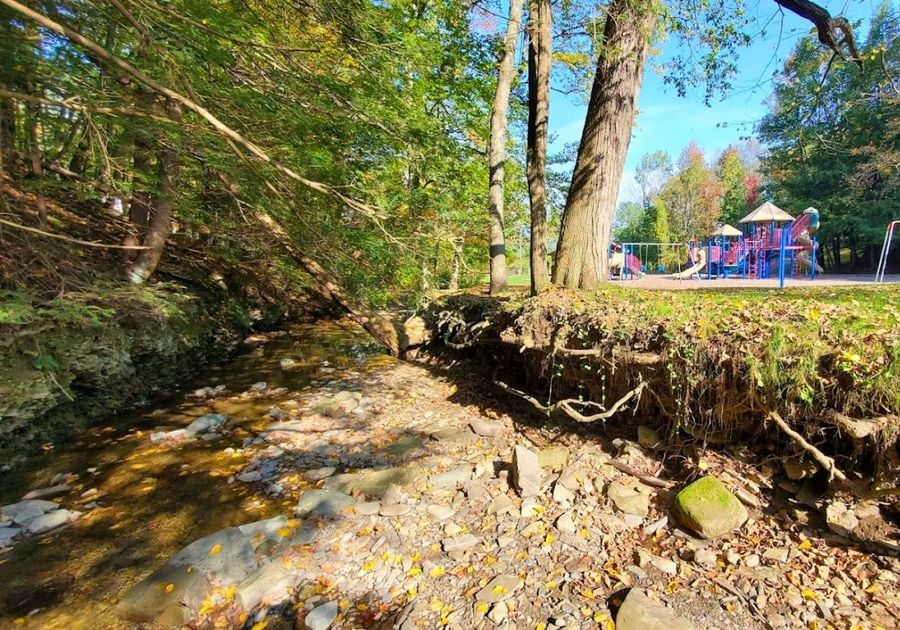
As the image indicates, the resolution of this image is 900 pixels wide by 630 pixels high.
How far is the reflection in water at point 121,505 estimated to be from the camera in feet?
7.45

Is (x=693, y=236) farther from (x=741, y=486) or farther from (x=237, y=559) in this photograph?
(x=237, y=559)

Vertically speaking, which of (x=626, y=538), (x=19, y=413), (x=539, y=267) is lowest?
(x=626, y=538)

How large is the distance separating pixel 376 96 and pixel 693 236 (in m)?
28.7

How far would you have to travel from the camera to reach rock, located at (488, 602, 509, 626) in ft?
6.84

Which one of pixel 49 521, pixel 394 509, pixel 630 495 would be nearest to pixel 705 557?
pixel 630 495

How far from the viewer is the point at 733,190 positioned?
28.2 meters

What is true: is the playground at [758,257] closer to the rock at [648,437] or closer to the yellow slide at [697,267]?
the yellow slide at [697,267]

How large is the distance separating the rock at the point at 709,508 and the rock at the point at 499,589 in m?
1.12

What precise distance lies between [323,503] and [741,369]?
2.92 metres

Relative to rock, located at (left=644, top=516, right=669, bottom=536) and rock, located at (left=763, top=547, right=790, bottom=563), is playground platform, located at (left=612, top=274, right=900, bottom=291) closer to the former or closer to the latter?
rock, located at (left=644, top=516, right=669, bottom=536)

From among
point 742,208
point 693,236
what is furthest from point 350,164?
point 742,208

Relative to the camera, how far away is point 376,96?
5.56 m

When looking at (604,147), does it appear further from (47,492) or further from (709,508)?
(47,492)

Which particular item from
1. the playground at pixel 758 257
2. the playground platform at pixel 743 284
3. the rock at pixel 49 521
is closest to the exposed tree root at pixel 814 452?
the playground platform at pixel 743 284
